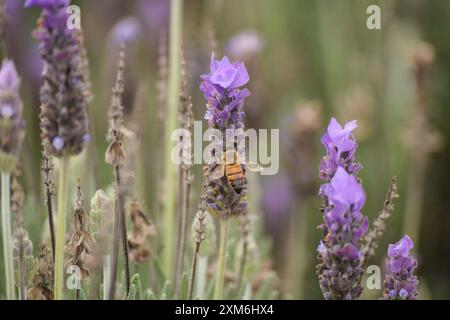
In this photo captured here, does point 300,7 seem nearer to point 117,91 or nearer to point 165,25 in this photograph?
point 165,25

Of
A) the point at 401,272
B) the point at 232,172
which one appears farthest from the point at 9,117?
the point at 401,272

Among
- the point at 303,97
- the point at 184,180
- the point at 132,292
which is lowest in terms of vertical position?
the point at 132,292

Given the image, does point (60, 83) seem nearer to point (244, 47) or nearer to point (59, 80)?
point (59, 80)

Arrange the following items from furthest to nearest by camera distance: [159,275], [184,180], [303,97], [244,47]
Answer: [303,97]
[244,47]
[159,275]
[184,180]

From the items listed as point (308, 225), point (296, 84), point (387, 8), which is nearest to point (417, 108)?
point (387, 8)

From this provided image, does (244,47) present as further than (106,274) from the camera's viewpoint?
Yes

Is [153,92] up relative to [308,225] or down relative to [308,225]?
up

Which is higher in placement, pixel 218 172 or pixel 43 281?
pixel 218 172
